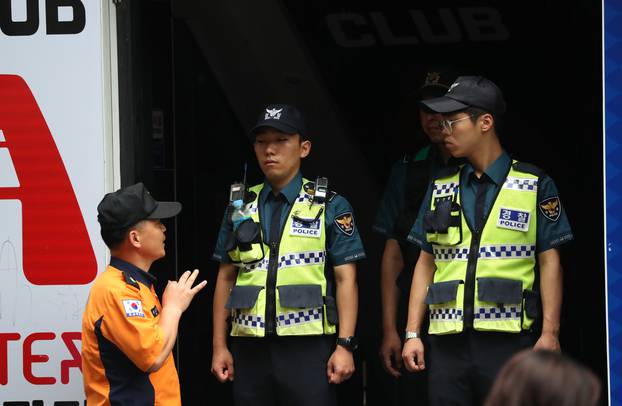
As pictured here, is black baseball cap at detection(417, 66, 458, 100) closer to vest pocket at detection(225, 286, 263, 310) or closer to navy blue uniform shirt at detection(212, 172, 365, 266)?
navy blue uniform shirt at detection(212, 172, 365, 266)

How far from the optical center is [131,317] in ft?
11.4

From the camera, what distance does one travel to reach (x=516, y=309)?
392 centimetres

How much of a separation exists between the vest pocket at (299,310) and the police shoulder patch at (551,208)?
0.93m

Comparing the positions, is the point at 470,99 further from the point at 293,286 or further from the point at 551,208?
the point at 293,286

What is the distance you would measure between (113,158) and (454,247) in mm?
1443

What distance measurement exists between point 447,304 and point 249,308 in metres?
0.80

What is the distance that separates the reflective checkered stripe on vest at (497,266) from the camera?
390 centimetres

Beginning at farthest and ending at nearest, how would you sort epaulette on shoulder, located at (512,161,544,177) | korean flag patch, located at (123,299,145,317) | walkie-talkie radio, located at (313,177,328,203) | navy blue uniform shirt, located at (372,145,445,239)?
navy blue uniform shirt, located at (372,145,445,239), walkie-talkie radio, located at (313,177,328,203), epaulette on shoulder, located at (512,161,544,177), korean flag patch, located at (123,299,145,317)

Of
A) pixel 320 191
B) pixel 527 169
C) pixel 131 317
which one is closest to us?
pixel 131 317

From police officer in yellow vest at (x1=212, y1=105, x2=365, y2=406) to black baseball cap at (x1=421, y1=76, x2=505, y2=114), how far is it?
59 centimetres

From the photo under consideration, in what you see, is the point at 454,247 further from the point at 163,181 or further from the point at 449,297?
the point at 163,181

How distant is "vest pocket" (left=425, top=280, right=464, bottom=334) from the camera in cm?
393

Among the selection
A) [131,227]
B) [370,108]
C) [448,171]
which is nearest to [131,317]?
[131,227]

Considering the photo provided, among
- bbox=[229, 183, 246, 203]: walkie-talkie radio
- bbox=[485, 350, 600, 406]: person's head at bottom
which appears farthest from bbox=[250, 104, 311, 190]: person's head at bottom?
bbox=[485, 350, 600, 406]: person's head at bottom
